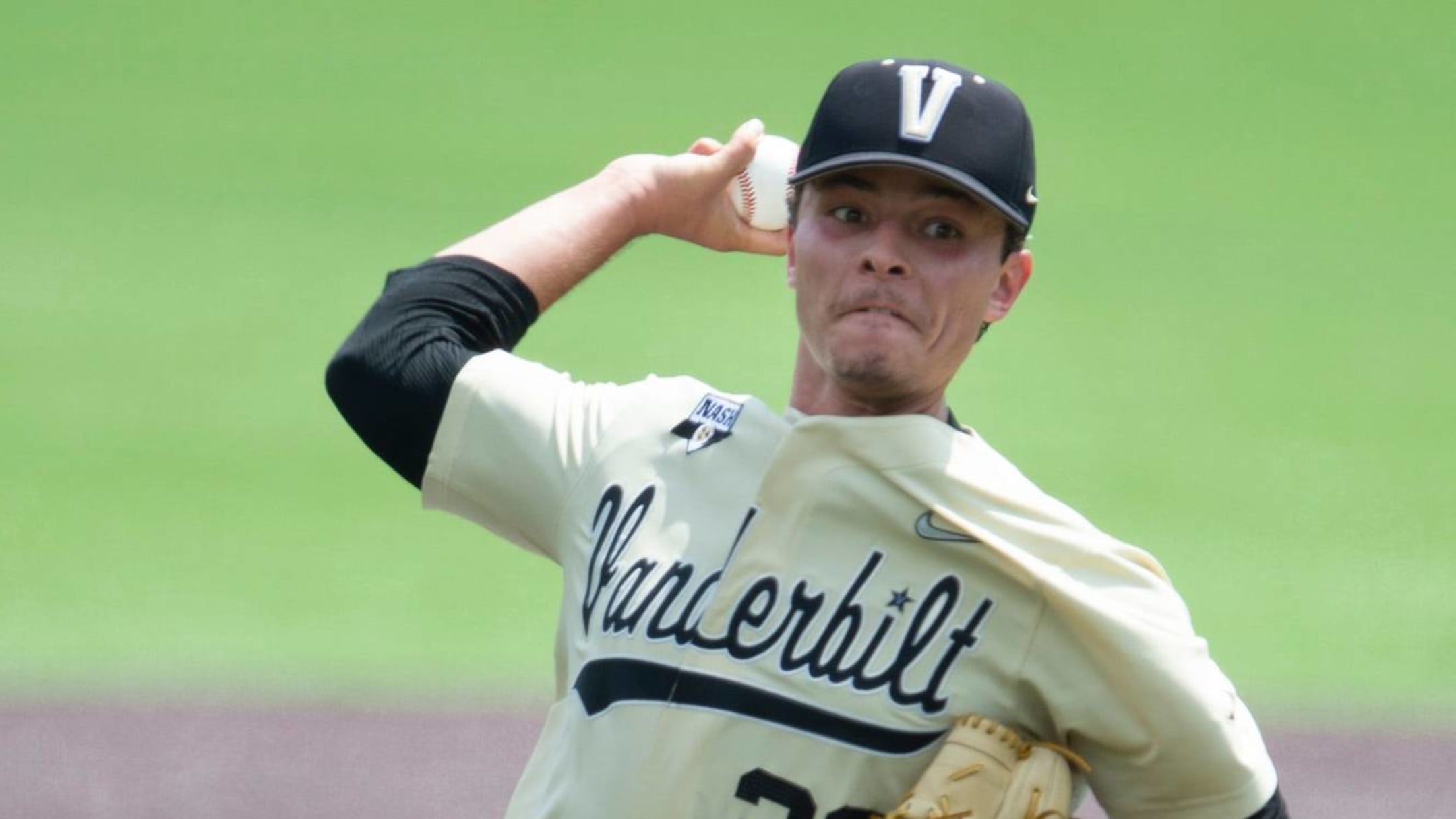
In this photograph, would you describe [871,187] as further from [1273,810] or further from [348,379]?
[1273,810]

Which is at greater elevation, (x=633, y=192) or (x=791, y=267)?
(x=633, y=192)

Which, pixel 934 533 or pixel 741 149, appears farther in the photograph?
pixel 741 149

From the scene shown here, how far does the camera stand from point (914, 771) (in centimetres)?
186

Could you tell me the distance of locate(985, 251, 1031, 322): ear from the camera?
80.2 inches

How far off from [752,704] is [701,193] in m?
0.70

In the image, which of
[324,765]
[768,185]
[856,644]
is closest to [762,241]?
[768,185]

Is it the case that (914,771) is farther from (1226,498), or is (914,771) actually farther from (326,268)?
(326,268)

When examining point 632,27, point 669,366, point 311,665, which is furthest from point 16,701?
point 632,27

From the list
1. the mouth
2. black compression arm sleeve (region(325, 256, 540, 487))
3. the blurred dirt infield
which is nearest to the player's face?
the mouth

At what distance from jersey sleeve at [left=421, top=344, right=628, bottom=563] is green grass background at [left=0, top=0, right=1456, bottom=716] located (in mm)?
3439

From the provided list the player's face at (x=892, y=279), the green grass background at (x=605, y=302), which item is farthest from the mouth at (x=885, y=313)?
the green grass background at (x=605, y=302)

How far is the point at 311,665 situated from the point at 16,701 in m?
0.77

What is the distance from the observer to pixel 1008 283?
6.77 feet

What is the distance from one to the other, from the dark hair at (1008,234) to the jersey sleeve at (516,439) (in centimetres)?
26
